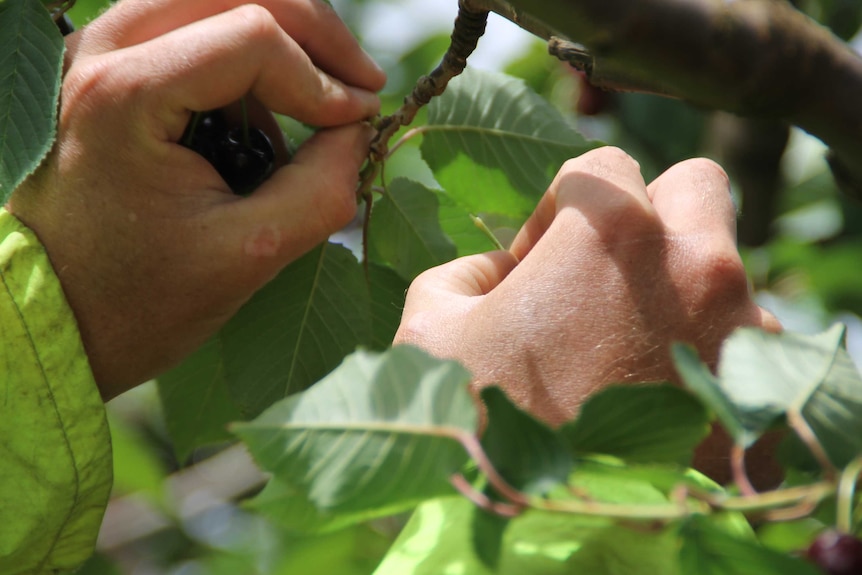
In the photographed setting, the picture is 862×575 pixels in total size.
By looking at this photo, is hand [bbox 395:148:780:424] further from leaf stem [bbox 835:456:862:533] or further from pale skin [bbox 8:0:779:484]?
leaf stem [bbox 835:456:862:533]

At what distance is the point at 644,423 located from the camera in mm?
516

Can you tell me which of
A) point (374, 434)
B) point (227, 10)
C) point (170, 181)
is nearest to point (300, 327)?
point (170, 181)

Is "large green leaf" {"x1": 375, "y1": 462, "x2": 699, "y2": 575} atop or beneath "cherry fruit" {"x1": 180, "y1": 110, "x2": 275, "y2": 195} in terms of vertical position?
beneath

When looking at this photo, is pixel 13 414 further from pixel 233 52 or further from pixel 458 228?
pixel 458 228

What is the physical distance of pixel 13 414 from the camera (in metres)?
0.91

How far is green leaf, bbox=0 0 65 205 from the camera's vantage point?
0.89 metres

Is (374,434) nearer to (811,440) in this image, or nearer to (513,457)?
(513,457)

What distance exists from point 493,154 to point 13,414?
1.88 ft

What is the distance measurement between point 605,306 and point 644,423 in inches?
10.3

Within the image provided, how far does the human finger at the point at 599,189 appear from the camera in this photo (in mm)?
813

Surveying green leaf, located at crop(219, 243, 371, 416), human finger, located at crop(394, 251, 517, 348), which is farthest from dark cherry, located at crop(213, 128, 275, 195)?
human finger, located at crop(394, 251, 517, 348)

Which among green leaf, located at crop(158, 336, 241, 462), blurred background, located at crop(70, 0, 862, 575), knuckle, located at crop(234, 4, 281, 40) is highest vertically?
knuckle, located at crop(234, 4, 281, 40)

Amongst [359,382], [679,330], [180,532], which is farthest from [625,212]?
[180,532]

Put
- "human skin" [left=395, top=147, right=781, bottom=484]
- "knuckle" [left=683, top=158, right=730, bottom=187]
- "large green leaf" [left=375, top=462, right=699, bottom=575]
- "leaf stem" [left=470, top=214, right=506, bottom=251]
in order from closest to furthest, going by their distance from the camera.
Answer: "large green leaf" [left=375, top=462, right=699, bottom=575]
"human skin" [left=395, top=147, right=781, bottom=484]
"knuckle" [left=683, top=158, right=730, bottom=187]
"leaf stem" [left=470, top=214, right=506, bottom=251]
